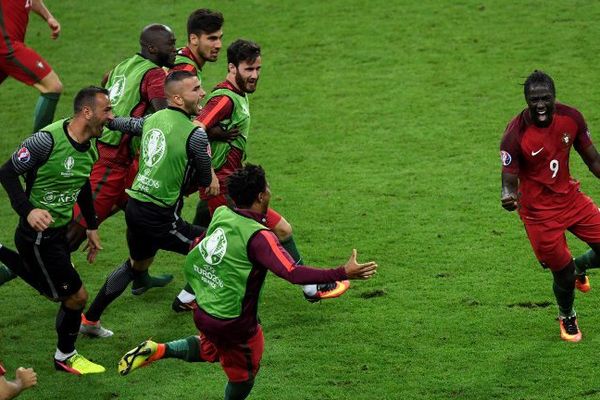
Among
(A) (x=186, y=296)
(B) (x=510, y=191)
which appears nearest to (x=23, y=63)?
(A) (x=186, y=296)

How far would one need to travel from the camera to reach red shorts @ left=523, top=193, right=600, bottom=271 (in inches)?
360

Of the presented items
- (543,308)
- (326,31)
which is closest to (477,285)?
(543,308)

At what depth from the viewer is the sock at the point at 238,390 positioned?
26.2ft

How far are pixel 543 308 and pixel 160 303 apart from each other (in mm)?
3321

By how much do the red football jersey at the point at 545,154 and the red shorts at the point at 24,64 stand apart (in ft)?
18.0

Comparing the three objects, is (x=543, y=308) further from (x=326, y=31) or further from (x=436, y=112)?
(x=326, y=31)

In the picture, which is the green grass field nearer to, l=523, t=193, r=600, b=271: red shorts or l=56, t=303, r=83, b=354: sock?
l=56, t=303, r=83, b=354: sock

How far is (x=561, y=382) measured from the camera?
338 inches

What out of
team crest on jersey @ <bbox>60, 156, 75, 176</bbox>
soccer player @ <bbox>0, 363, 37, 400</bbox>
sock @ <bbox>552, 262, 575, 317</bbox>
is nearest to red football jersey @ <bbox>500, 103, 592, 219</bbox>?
sock @ <bbox>552, 262, 575, 317</bbox>

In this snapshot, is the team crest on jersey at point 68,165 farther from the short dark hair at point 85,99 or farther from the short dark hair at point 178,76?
the short dark hair at point 178,76

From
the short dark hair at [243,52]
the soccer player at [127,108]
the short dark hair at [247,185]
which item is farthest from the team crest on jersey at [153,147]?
the short dark hair at [247,185]

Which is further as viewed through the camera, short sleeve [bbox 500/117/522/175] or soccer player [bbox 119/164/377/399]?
short sleeve [bbox 500/117/522/175]

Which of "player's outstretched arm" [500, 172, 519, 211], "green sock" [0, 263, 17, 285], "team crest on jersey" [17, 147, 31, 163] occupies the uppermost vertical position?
"team crest on jersey" [17, 147, 31, 163]

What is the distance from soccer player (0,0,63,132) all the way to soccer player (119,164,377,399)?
514 centimetres
